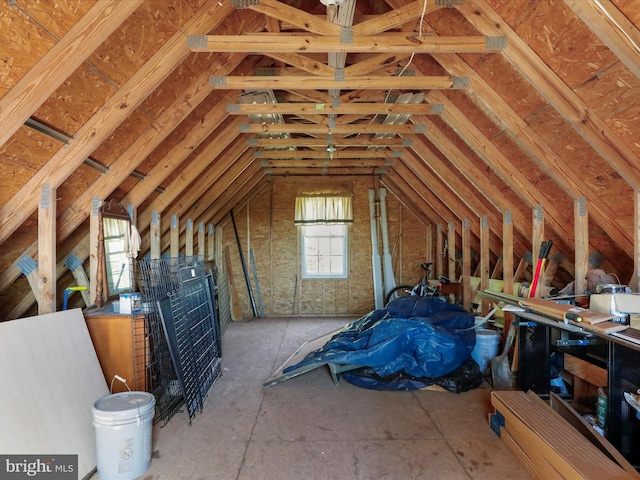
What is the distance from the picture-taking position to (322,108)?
3.78 meters

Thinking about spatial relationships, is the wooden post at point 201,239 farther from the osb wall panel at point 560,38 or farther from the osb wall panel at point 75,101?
the osb wall panel at point 560,38

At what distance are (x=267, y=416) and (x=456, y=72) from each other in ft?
10.6

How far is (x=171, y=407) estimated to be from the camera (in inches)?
127

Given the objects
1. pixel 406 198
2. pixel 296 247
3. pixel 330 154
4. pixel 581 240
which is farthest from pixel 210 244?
pixel 581 240

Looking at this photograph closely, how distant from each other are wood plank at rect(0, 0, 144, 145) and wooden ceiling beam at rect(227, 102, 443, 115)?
67.1 inches

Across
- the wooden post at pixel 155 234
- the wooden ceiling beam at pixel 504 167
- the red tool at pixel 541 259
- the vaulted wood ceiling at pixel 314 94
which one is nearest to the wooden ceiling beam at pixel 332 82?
the vaulted wood ceiling at pixel 314 94

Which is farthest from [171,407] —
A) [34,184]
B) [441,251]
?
[441,251]

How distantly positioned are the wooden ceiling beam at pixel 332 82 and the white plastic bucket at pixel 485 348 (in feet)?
8.06

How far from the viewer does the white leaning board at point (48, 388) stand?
2.08 m

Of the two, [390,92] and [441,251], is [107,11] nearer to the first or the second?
[390,92]

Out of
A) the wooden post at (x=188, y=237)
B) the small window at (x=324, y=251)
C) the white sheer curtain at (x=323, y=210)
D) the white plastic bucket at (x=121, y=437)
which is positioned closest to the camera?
the white plastic bucket at (x=121, y=437)

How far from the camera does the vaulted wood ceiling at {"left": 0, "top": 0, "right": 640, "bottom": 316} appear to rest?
6.74 feet

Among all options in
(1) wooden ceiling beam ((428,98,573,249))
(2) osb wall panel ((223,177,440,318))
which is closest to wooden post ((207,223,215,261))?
(2) osb wall panel ((223,177,440,318))

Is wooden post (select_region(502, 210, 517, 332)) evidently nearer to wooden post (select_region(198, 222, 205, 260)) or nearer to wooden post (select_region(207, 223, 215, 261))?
wooden post (select_region(198, 222, 205, 260))
